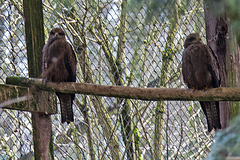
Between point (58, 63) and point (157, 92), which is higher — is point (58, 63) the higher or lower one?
the higher one

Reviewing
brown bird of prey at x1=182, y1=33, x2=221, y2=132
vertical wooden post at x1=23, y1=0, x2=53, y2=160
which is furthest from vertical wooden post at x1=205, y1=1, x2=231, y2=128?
vertical wooden post at x1=23, y1=0, x2=53, y2=160

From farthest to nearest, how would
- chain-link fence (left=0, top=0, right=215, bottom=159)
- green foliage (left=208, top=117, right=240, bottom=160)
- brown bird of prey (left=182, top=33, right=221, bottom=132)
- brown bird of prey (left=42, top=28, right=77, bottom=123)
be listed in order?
chain-link fence (left=0, top=0, right=215, bottom=159)
brown bird of prey (left=42, top=28, right=77, bottom=123)
brown bird of prey (left=182, top=33, right=221, bottom=132)
green foliage (left=208, top=117, right=240, bottom=160)

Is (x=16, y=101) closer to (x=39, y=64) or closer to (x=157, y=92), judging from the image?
(x=39, y=64)

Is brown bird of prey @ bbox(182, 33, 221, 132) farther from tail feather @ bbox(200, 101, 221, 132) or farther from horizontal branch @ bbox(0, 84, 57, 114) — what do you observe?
horizontal branch @ bbox(0, 84, 57, 114)

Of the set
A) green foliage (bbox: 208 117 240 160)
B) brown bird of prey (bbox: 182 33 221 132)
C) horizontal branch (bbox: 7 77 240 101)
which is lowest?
green foliage (bbox: 208 117 240 160)

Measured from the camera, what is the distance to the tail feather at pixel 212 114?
8.59 ft

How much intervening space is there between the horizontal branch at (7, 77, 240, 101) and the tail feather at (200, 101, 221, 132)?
1.73 feet

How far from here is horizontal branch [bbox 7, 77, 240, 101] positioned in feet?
6.77

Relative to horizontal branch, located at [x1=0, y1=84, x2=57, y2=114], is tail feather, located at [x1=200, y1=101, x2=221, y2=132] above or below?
below

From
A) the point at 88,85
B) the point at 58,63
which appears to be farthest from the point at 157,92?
the point at 58,63

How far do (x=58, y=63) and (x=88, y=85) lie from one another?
0.94 m

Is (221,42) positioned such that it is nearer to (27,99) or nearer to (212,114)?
(212,114)

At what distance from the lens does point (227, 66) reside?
89.7 inches

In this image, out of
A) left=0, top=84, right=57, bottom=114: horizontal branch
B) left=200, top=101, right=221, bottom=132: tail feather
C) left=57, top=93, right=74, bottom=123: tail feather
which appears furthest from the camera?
left=57, top=93, right=74, bottom=123: tail feather
